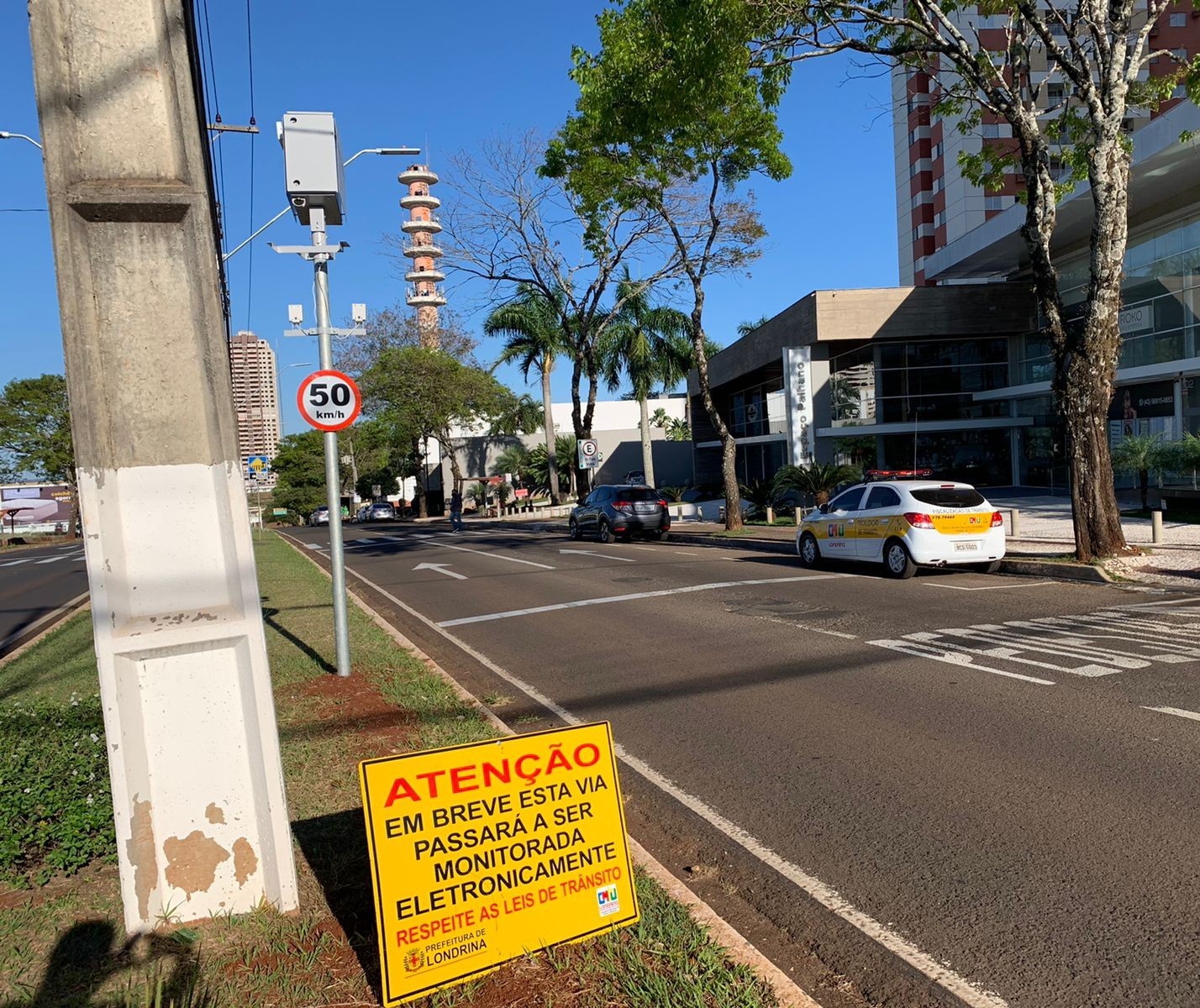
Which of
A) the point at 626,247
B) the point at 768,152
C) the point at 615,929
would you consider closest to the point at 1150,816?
the point at 615,929

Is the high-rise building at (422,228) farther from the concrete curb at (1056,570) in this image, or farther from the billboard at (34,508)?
the concrete curb at (1056,570)

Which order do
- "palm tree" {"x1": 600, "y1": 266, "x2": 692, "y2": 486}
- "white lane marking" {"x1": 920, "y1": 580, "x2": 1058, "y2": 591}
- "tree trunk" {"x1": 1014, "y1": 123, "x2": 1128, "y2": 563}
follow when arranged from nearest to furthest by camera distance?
"white lane marking" {"x1": 920, "y1": 580, "x2": 1058, "y2": 591} < "tree trunk" {"x1": 1014, "y1": 123, "x2": 1128, "y2": 563} < "palm tree" {"x1": 600, "y1": 266, "x2": 692, "y2": 486}

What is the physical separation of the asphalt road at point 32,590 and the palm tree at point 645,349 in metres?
23.5

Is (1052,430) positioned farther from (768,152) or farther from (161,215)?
(161,215)

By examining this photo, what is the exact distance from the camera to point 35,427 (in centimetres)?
5353

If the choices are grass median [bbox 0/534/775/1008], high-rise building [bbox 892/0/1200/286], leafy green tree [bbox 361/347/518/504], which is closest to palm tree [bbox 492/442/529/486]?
leafy green tree [bbox 361/347/518/504]

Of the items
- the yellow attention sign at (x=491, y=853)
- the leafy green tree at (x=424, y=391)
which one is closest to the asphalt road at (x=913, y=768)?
the yellow attention sign at (x=491, y=853)

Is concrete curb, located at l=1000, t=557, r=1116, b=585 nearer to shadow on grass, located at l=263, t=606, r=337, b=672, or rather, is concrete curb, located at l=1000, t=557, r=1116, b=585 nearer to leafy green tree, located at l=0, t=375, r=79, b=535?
shadow on grass, located at l=263, t=606, r=337, b=672

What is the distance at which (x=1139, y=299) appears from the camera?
1081 inches

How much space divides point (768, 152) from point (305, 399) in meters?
16.9

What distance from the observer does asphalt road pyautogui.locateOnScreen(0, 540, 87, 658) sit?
14.4 metres

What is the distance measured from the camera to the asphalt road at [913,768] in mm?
3777

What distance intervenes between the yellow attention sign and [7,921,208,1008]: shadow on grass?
2.54 feet

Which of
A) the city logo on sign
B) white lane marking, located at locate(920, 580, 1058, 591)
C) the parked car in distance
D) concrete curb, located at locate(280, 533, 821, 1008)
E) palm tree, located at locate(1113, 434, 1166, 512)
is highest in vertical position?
palm tree, located at locate(1113, 434, 1166, 512)
